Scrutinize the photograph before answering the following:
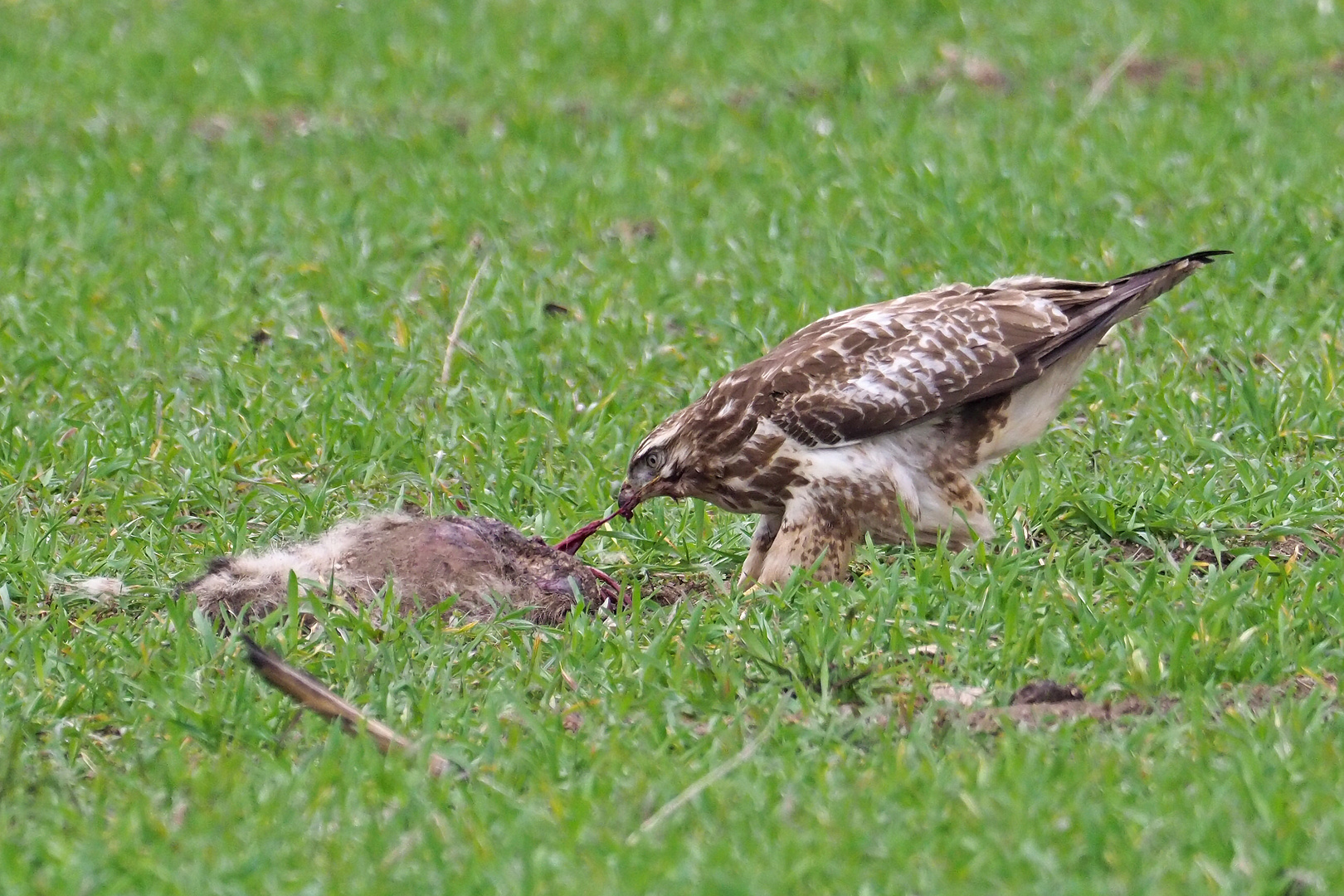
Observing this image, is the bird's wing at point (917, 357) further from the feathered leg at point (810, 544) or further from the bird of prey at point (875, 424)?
the feathered leg at point (810, 544)

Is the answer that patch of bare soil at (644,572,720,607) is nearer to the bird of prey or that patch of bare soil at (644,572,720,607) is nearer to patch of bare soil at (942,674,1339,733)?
the bird of prey

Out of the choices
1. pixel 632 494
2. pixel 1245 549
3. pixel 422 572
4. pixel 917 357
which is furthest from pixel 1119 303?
pixel 422 572

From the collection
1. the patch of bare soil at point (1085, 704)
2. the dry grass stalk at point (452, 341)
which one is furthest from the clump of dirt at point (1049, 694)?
the dry grass stalk at point (452, 341)

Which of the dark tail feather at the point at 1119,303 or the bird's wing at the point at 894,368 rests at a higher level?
the dark tail feather at the point at 1119,303

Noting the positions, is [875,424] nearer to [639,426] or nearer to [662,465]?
[662,465]

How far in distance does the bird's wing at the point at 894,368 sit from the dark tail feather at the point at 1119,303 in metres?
0.04

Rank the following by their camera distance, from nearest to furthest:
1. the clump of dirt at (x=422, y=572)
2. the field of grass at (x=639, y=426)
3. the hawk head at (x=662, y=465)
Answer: the field of grass at (x=639, y=426)
the clump of dirt at (x=422, y=572)
the hawk head at (x=662, y=465)

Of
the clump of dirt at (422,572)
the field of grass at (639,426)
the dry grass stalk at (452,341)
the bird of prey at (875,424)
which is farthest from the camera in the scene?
the dry grass stalk at (452,341)

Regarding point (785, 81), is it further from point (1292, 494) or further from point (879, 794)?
point (879, 794)

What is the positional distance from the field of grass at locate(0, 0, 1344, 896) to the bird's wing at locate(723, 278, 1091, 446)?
0.42 meters

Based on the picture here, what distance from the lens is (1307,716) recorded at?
413 centimetres

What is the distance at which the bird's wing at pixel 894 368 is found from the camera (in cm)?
530

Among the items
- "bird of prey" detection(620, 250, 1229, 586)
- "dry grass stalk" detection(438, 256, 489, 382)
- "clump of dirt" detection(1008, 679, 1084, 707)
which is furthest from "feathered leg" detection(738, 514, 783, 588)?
"dry grass stalk" detection(438, 256, 489, 382)

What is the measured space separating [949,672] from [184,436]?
10.00ft
